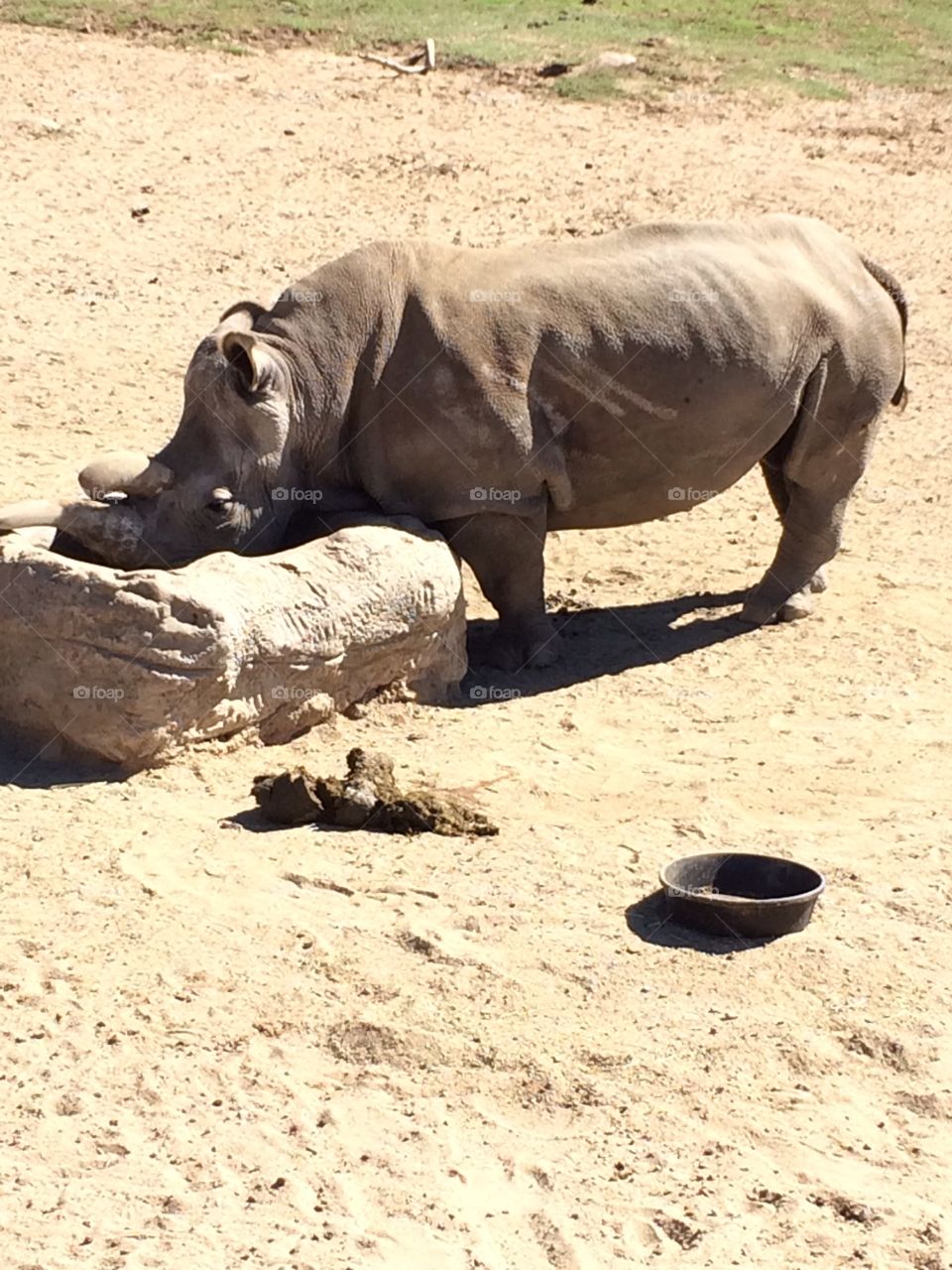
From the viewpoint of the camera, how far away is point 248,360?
865cm

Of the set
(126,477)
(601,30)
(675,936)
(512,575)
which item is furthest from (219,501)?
(601,30)

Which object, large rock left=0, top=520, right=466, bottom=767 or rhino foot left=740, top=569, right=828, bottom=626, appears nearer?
large rock left=0, top=520, right=466, bottom=767

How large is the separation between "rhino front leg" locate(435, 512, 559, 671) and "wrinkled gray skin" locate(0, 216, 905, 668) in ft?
0.03

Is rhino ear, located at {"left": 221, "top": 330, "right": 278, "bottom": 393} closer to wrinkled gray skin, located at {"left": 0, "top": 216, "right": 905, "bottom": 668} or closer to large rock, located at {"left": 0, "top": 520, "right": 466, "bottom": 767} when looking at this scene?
wrinkled gray skin, located at {"left": 0, "top": 216, "right": 905, "bottom": 668}

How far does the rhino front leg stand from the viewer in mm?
9242

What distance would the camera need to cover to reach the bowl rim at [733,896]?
664 cm

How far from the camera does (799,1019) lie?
20.4ft

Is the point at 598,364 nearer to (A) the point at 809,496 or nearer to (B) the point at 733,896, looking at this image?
(A) the point at 809,496

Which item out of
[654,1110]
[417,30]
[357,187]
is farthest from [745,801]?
[417,30]
